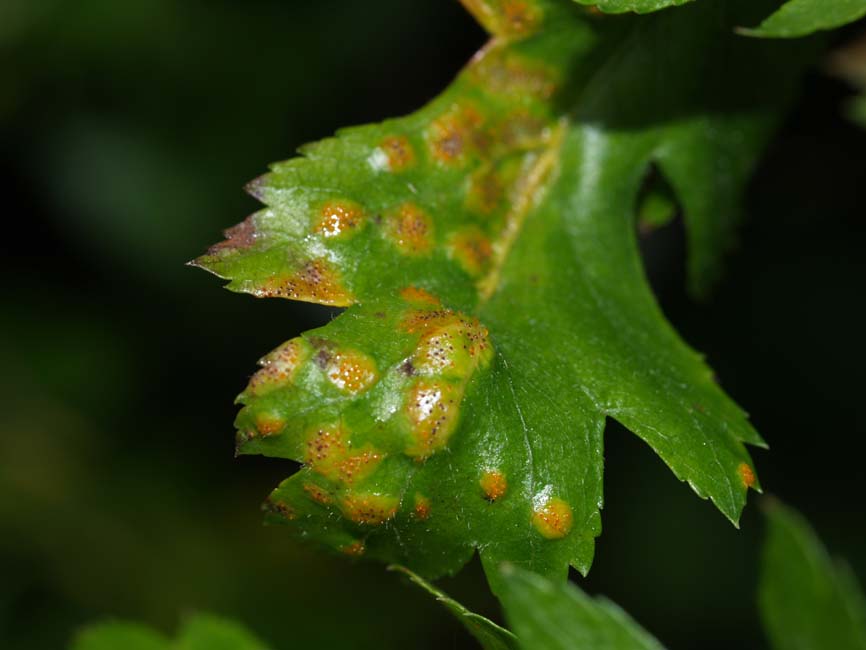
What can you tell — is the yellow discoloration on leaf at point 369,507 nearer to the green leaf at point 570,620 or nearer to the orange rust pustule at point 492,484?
the orange rust pustule at point 492,484

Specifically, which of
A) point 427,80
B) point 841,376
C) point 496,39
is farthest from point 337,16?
Result: point 841,376

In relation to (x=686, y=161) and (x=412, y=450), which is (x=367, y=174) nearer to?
(x=412, y=450)

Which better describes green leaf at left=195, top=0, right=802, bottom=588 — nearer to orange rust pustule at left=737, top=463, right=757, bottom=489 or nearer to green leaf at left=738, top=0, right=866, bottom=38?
orange rust pustule at left=737, top=463, right=757, bottom=489

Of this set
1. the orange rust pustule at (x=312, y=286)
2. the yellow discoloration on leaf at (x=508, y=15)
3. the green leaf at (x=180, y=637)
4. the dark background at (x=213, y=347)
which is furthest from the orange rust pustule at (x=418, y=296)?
the dark background at (x=213, y=347)

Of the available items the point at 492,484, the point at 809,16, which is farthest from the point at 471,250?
the point at 809,16

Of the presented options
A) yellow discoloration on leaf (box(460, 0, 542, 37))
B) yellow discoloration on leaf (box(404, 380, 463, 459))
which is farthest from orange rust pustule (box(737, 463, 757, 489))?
yellow discoloration on leaf (box(460, 0, 542, 37))

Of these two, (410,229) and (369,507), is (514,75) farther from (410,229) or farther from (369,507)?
(369,507)
